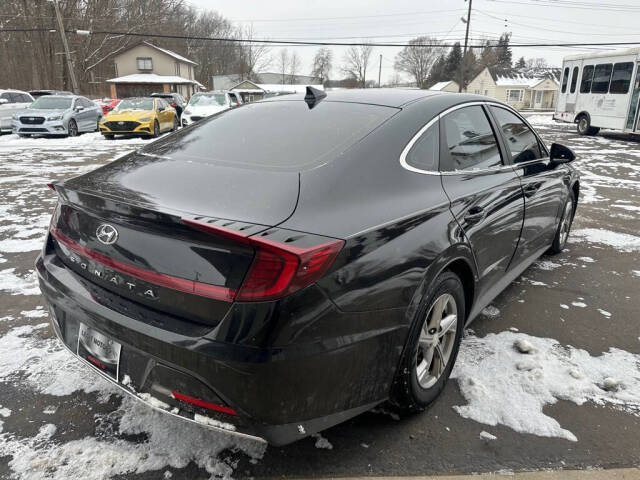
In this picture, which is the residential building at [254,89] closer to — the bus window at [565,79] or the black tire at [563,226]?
the bus window at [565,79]

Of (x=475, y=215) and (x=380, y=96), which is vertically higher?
(x=380, y=96)

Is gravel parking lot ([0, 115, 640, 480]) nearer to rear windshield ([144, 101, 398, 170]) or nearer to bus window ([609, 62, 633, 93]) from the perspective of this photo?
rear windshield ([144, 101, 398, 170])

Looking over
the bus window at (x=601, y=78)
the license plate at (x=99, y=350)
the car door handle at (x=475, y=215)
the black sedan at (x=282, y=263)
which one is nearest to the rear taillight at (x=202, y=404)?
the black sedan at (x=282, y=263)

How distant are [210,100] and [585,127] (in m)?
15.0

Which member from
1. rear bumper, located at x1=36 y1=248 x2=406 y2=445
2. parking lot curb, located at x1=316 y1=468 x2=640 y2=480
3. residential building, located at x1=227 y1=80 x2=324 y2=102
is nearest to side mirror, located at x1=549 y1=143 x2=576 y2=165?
parking lot curb, located at x1=316 y1=468 x2=640 y2=480

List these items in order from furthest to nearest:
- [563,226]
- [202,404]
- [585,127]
Answer: [585,127] → [563,226] → [202,404]

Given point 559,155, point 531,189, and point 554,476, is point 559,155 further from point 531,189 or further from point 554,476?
point 554,476

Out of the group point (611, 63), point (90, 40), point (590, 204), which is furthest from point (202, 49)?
point (590, 204)

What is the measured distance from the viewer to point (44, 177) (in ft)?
29.3

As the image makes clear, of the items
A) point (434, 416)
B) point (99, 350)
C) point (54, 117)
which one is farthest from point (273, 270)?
point (54, 117)

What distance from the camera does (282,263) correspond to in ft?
5.14

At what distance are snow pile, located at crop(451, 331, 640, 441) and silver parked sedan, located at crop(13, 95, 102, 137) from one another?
1686 centimetres

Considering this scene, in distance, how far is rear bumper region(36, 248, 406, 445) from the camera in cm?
159

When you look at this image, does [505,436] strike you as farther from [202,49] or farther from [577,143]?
[202,49]
